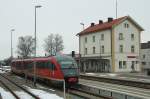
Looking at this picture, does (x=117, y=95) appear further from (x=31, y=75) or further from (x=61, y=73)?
(x=31, y=75)

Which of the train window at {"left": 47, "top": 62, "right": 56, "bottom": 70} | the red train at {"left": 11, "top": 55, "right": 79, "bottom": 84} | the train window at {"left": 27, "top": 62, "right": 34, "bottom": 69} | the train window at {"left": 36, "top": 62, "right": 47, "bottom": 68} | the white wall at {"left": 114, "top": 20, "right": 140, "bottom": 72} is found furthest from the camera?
the white wall at {"left": 114, "top": 20, "right": 140, "bottom": 72}

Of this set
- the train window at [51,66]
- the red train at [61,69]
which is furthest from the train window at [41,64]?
the train window at [51,66]

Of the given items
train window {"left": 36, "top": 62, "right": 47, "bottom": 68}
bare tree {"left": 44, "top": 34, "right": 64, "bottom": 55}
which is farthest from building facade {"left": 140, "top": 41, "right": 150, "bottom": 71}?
train window {"left": 36, "top": 62, "right": 47, "bottom": 68}

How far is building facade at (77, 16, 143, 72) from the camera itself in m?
71.6

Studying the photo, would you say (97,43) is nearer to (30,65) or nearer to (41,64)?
(30,65)

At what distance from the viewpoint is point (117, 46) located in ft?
236

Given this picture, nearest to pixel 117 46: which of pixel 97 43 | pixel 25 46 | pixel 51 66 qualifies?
pixel 97 43

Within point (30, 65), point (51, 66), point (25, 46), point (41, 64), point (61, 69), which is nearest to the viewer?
point (61, 69)

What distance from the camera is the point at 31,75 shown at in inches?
1676

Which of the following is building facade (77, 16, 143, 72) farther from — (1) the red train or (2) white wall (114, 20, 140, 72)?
(1) the red train

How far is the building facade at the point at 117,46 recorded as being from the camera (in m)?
71.6

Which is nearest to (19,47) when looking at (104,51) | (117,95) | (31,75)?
(104,51)

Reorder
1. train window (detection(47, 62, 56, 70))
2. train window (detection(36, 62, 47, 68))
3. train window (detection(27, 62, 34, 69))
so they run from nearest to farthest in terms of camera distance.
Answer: train window (detection(47, 62, 56, 70)), train window (detection(36, 62, 47, 68)), train window (detection(27, 62, 34, 69))

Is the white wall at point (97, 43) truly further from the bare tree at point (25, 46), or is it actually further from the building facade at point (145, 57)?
the bare tree at point (25, 46)
